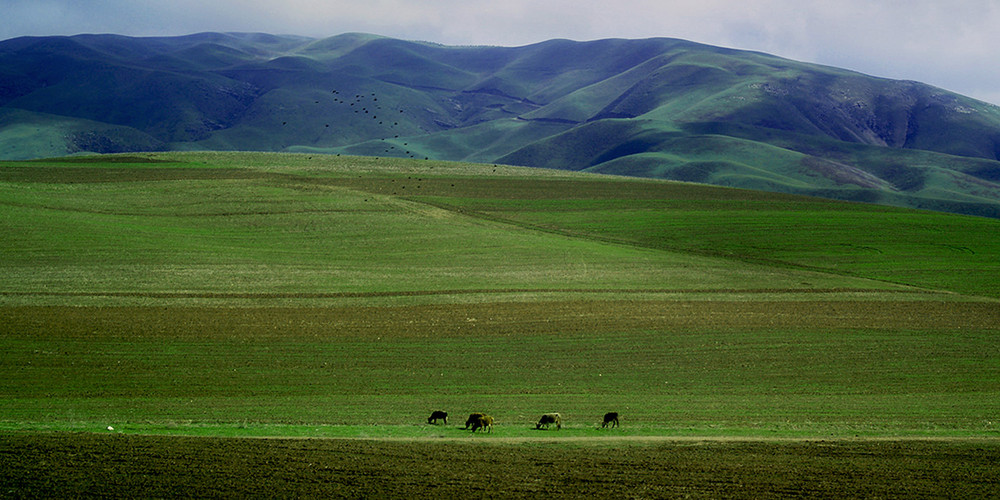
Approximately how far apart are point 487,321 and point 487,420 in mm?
17670

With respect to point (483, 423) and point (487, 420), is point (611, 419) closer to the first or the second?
point (487, 420)

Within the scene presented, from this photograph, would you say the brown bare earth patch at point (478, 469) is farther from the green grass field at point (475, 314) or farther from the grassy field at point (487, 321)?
the green grass field at point (475, 314)

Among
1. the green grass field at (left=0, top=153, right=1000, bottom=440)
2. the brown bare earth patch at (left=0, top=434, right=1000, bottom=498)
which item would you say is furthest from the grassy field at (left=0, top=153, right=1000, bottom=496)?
the brown bare earth patch at (left=0, top=434, right=1000, bottom=498)

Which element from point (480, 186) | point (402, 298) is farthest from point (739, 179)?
point (402, 298)

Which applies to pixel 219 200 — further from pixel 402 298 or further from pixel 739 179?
pixel 739 179

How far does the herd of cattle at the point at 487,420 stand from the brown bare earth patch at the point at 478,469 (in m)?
1.67

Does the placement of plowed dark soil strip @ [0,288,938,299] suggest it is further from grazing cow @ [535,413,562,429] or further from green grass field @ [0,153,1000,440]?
grazing cow @ [535,413,562,429]

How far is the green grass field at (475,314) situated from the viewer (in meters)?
26.8

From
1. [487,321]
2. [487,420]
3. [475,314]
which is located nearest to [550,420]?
[487,420]

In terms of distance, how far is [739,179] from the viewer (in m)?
157

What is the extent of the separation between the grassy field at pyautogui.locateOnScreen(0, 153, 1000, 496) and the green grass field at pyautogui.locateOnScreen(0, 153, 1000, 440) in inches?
7.7

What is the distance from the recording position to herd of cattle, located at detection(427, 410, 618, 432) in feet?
77.2

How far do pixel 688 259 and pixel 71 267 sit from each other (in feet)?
153

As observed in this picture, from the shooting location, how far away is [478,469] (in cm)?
1983
